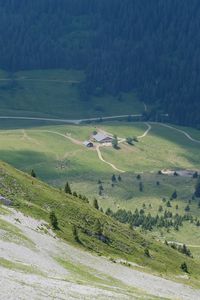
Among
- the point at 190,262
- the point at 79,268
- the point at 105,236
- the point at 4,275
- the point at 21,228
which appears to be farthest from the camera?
the point at 190,262

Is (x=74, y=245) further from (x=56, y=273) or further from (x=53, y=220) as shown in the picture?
(x=56, y=273)

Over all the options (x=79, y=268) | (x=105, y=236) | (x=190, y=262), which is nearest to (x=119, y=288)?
(x=79, y=268)

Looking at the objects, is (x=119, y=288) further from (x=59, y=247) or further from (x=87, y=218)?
(x=87, y=218)

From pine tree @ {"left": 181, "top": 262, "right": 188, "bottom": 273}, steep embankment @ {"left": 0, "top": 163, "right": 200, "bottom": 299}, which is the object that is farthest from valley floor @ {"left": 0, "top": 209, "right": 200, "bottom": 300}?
pine tree @ {"left": 181, "top": 262, "right": 188, "bottom": 273}

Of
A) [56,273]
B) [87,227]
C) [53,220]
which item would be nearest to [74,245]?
[53,220]

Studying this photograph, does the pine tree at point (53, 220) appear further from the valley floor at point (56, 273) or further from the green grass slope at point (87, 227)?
the valley floor at point (56, 273)
